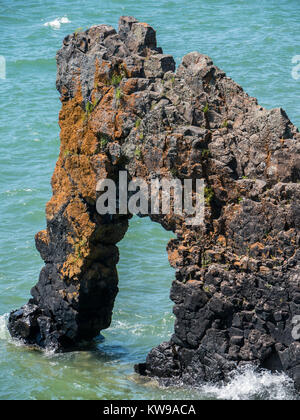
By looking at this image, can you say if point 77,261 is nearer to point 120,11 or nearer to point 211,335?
point 211,335

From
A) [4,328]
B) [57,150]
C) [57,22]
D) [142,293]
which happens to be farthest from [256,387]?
[57,22]

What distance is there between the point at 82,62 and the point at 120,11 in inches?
1652

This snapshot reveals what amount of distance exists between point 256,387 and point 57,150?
30.5m

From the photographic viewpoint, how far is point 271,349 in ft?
72.1

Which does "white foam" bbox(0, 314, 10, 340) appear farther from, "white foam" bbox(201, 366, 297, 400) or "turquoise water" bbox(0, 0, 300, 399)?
"white foam" bbox(201, 366, 297, 400)

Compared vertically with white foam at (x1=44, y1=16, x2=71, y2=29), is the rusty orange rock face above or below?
below

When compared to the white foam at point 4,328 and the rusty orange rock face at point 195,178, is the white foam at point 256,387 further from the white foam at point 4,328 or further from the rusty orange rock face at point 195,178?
the white foam at point 4,328

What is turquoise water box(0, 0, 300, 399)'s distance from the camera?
25000 mm

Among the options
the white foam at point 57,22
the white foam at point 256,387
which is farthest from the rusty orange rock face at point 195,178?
the white foam at point 57,22

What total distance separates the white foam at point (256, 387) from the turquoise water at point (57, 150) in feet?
0.09

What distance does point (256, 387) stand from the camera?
72.3ft

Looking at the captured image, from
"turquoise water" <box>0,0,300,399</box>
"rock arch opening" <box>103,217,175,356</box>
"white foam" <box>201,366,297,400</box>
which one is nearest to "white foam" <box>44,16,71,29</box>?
"turquoise water" <box>0,0,300,399</box>

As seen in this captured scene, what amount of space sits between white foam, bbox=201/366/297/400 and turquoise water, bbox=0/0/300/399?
29 millimetres

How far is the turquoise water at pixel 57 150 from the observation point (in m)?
25.0
